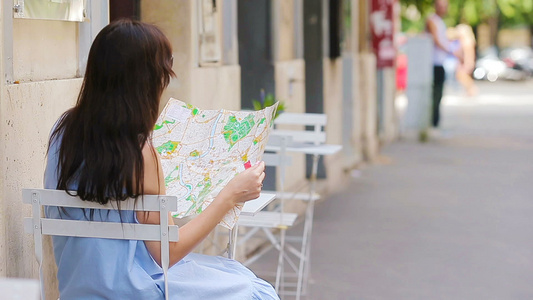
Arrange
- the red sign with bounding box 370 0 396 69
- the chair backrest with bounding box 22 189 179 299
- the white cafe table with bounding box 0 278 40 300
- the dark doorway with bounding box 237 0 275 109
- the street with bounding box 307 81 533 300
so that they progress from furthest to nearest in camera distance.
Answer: the red sign with bounding box 370 0 396 69
the dark doorway with bounding box 237 0 275 109
the street with bounding box 307 81 533 300
the chair backrest with bounding box 22 189 179 299
the white cafe table with bounding box 0 278 40 300

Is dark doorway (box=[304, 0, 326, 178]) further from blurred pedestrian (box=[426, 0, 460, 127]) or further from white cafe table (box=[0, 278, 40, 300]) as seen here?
white cafe table (box=[0, 278, 40, 300])

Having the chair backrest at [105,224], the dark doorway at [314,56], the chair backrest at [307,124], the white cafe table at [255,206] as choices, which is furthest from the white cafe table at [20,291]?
the dark doorway at [314,56]

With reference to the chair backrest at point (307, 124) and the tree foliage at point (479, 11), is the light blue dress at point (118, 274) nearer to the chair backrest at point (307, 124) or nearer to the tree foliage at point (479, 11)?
the chair backrest at point (307, 124)

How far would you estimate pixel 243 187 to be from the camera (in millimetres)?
2957

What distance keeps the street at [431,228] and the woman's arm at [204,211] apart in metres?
2.77

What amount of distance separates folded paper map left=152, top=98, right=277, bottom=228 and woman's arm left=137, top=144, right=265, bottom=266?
75 millimetres

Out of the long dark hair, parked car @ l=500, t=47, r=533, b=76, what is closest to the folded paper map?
the long dark hair

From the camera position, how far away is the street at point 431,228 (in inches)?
234

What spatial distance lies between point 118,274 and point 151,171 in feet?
1.05

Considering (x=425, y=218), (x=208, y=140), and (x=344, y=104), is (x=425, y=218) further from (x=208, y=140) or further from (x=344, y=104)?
(x=208, y=140)

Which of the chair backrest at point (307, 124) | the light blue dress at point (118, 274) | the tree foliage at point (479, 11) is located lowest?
the light blue dress at point (118, 274)

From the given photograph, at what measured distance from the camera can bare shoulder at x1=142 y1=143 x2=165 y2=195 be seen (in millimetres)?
2766

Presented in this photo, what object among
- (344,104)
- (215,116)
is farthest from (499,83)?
(215,116)

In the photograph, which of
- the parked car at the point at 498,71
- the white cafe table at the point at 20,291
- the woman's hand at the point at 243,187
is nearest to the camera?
the white cafe table at the point at 20,291
